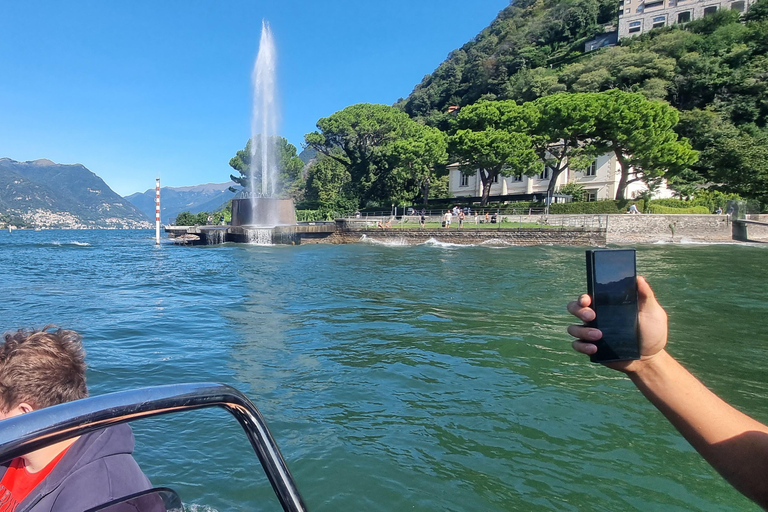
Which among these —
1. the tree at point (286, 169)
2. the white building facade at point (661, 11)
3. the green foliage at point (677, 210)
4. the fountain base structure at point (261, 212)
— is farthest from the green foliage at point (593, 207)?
the white building facade at point (661, 11)

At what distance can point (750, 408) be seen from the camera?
4.80m

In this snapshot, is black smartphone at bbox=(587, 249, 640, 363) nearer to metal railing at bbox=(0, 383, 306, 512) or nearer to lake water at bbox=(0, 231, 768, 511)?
metal railing at bbox=(0, 383, 306, 512)

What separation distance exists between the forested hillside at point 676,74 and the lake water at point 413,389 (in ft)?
128

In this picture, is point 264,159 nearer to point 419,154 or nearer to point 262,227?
point 262,227

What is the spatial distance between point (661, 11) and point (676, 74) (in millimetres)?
31873

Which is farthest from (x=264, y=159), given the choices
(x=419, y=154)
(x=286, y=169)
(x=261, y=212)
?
(x=286, y=169)

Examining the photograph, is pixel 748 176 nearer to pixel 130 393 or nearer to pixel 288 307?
pixel 288 307

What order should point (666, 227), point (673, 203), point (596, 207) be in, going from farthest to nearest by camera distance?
point (673, 203) → point (596, 207) → point (666, 227)

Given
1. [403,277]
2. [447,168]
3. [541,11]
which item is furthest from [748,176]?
[541,11]

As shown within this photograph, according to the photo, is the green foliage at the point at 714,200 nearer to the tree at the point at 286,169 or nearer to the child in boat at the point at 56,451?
the child in boat at the point at 56,451

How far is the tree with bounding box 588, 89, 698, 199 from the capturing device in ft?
119

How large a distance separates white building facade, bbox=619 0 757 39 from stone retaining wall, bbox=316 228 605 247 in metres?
65.8

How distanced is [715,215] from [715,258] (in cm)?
1585

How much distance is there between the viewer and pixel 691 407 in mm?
1390
